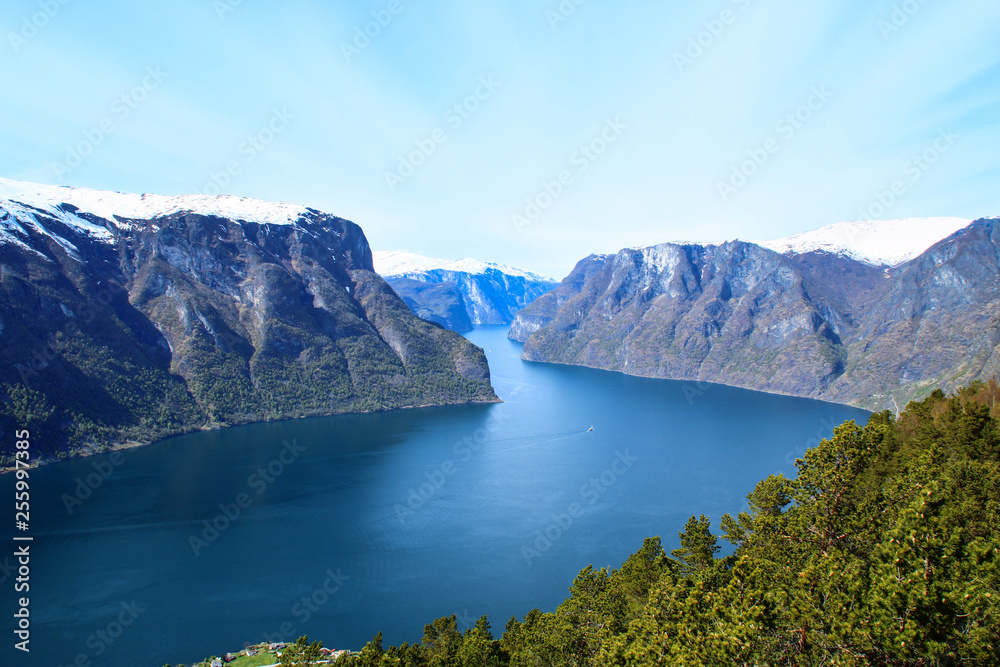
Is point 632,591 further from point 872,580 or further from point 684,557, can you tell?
point 872,580

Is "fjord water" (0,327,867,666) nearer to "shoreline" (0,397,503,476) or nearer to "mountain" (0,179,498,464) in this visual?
"shoreline" (0,397,503,476)

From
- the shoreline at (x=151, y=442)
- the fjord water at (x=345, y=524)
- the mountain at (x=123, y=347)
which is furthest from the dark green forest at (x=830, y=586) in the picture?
the mountain at (x=123, y=347)

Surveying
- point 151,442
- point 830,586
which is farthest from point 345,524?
point 830,586

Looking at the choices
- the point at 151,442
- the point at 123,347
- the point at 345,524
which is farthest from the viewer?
the point at 123,347

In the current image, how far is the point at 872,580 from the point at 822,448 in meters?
12.8

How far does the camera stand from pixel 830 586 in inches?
885

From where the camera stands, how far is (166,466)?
397ft

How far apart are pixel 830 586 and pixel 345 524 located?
85245 millimetres

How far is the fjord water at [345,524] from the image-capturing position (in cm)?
6538

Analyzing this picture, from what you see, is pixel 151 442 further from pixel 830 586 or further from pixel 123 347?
pixel 830 586

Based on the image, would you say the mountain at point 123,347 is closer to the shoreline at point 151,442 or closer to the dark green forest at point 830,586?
the shoreline at point 151,442

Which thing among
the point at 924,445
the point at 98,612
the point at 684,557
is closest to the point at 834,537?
the point at 684,557

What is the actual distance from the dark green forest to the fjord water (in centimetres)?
2945

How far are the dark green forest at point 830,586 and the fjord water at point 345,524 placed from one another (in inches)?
1160
